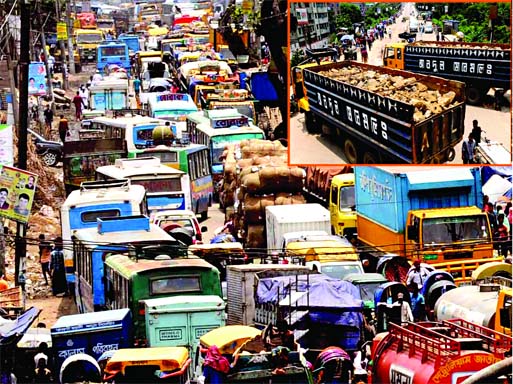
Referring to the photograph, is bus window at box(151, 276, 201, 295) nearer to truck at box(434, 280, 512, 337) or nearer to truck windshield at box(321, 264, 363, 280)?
truck at box(434, 280, 512, 337)

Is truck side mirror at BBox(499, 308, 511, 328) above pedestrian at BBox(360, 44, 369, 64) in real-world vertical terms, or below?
below

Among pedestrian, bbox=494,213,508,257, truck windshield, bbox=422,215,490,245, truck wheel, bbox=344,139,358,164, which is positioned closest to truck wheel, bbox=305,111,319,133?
truck wheel, bbox=344,139,358,164

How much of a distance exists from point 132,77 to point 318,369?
55.7 m

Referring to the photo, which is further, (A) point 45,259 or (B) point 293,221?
(B) point 293,221

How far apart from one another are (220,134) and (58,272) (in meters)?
11.4

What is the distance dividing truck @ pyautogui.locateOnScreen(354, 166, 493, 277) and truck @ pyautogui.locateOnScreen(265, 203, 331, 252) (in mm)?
1050

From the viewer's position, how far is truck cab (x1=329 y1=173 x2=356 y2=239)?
27.2 metres

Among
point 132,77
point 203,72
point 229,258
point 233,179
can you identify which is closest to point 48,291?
point 229,258

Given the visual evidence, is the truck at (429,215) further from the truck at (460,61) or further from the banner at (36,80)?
the banner at (36,80)

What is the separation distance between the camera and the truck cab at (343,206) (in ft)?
89.2

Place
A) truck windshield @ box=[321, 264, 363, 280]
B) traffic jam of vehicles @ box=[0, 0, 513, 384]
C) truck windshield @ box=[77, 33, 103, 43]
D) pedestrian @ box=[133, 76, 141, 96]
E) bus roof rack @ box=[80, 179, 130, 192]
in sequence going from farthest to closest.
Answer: truck windshield @ box=[77, 33, 103, 43], pedestrian @ box=[133, 76, 141, 96], bus roof rack @ box=[80, 179, 130, 192], truck windshield @ box=[321, 264, 363, 280], traffic jam of vehicles @ box=[0, 0, 513, 384]

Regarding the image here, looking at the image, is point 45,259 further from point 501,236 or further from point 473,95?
point 473,95

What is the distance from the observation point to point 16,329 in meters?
16.2

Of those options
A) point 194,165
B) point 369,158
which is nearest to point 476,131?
point 369,158
